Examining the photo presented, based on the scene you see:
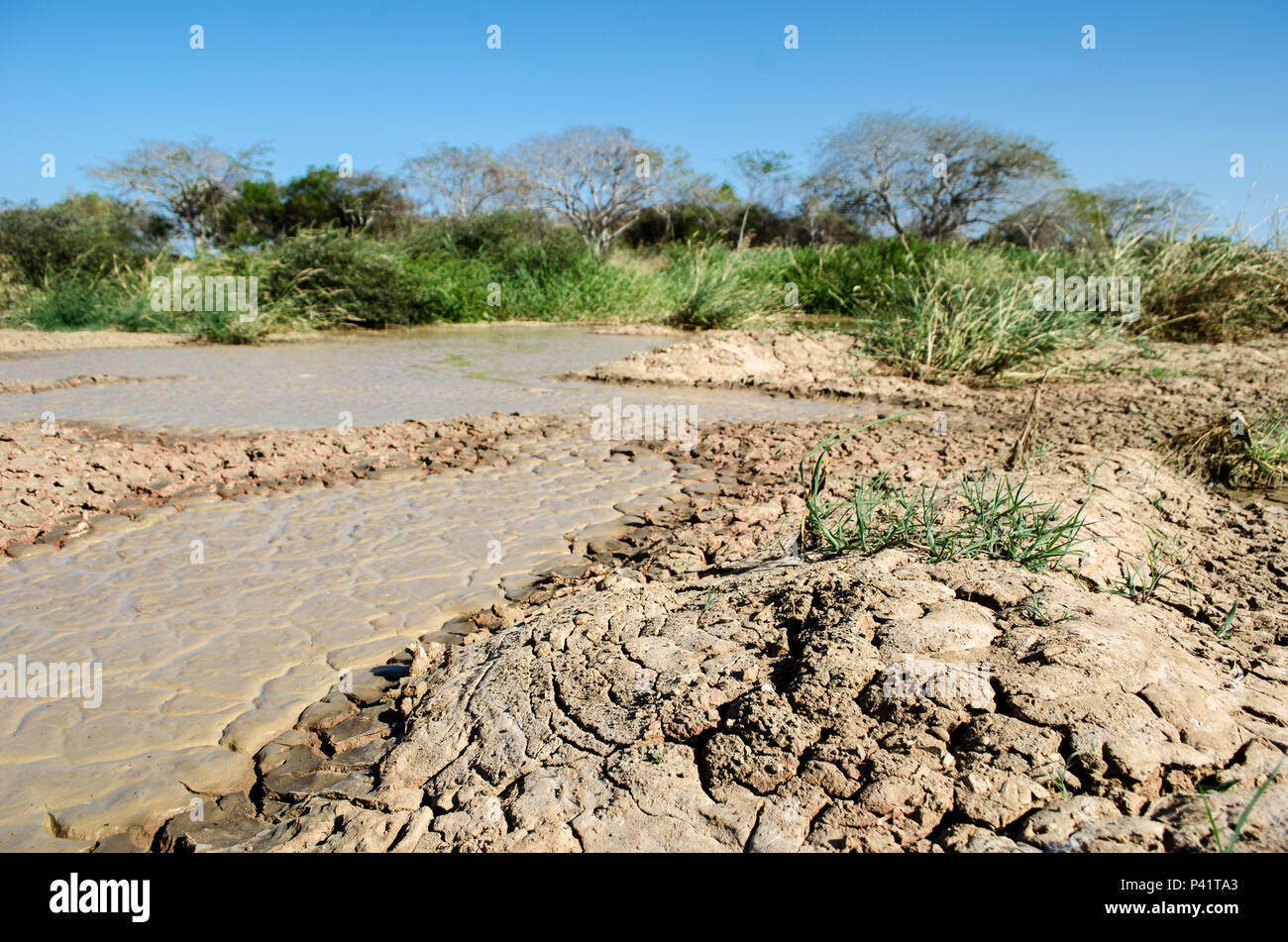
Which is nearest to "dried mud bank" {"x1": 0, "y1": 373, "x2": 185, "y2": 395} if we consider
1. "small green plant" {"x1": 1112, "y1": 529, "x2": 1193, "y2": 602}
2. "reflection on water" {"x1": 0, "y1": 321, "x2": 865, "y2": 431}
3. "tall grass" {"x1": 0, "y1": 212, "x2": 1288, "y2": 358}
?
"reflection on water" {"x1": 0, "y1": 321, "x2": 865, "y2": 431}

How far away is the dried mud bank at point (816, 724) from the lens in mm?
1525

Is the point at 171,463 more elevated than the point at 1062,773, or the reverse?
the point at 171,463

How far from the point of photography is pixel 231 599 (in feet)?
9.91

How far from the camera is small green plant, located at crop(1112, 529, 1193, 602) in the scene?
234cm

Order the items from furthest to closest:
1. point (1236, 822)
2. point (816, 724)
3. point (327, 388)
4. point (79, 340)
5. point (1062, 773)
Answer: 1. point (79, 340)
2. point (327, 388)
3. point (816, 724)
4. point (1062, 773)
5. point (1236, 822)

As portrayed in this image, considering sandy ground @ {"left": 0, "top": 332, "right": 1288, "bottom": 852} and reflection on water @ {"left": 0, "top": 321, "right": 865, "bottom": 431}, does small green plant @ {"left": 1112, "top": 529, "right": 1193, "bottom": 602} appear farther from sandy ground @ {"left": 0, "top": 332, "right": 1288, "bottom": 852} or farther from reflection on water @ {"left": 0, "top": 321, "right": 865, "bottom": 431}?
reflection on water @ {"left": 0, "top": 321, "right": 865, "bottom": 431}

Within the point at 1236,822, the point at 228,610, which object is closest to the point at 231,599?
the point at 228,610

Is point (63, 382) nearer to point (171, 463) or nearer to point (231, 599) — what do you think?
point (171, 463)

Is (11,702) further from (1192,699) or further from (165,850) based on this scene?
(1192,699)

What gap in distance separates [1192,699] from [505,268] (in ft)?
61.5

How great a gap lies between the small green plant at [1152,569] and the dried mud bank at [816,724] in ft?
0.14

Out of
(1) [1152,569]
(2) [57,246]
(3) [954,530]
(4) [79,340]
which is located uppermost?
(2) [57,246]

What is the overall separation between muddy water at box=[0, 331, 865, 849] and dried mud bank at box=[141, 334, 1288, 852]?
184mm

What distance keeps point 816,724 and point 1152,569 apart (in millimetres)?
1334
